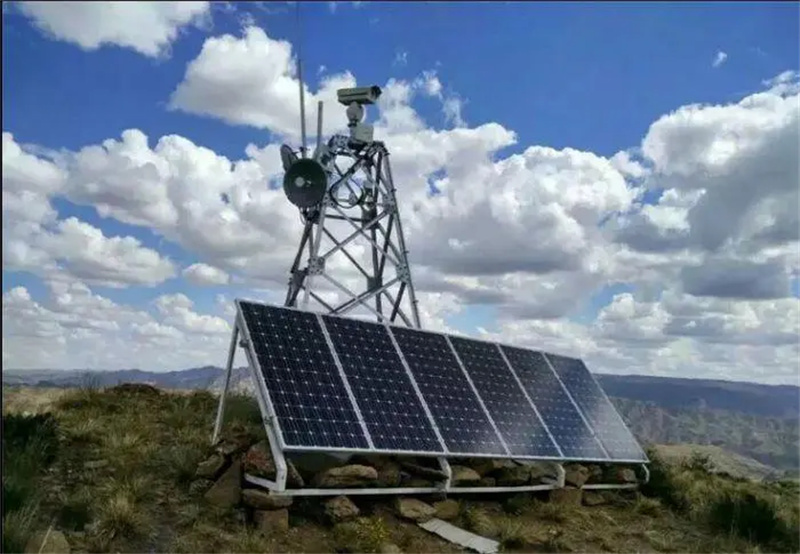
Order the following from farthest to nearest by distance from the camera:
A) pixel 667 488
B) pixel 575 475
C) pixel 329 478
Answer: pixel 667 488
pixel 575 475
pixel 329 478

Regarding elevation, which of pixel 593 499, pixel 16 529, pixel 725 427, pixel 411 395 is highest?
pixel 725 427

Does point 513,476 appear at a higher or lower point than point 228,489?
higher

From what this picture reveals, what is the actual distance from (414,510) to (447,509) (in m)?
0.70

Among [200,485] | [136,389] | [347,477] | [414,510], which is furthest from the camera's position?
[136,389]

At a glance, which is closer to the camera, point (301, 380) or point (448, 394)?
point (301, 380)

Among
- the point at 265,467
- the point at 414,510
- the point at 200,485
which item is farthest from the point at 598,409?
the point at 200,485

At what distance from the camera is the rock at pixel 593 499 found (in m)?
13.6

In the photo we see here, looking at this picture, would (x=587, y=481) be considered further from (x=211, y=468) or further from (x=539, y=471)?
(x=211, y=468)

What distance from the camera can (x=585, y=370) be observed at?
56.4 ft

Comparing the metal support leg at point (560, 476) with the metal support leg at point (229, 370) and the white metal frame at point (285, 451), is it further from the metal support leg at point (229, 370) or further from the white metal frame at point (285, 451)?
the metal support leg at point (229, 370)

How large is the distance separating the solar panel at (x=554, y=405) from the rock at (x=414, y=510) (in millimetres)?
3390

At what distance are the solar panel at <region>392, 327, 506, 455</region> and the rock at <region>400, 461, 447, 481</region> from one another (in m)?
0.38

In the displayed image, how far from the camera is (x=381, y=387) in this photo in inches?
460

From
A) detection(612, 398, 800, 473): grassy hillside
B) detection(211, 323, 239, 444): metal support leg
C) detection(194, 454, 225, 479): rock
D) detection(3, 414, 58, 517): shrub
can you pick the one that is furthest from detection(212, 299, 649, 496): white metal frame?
detection(612, 398, 800, 473): grassy hillside
